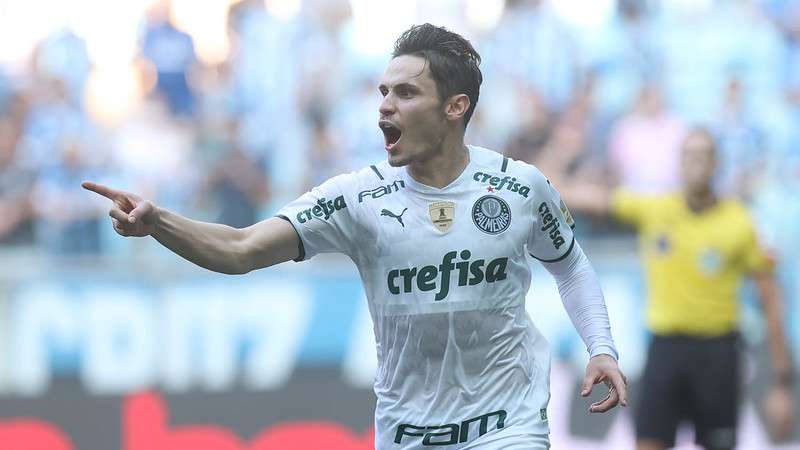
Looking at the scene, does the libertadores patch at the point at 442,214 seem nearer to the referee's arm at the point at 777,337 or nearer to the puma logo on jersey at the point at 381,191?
the puma logo on jersey at the point at 381,191

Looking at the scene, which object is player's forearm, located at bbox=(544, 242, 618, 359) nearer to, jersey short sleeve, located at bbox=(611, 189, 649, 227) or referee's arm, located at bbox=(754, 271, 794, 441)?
jersey short sleeve, located at bbox=(611, 189, 649, 227)

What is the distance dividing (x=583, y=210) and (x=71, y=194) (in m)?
4.52

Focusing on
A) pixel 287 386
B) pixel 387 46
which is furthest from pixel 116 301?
pixel 387 46

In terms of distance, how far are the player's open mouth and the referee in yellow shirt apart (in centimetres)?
397

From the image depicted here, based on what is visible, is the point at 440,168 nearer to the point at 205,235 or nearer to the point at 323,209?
the point at 323,209

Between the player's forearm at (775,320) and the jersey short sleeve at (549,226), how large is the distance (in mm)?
4164

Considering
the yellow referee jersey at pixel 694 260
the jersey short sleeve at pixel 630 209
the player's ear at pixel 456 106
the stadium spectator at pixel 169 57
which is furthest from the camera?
the stadium spectator at pixel 169 57

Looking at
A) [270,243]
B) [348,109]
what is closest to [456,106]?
[270,243]

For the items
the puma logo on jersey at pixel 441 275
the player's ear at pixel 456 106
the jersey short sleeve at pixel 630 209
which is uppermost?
the jersey short sleeve at pixel 630 209

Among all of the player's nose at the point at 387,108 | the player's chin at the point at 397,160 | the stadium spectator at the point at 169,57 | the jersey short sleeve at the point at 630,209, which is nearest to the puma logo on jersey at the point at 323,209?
the player's chin at the point at 397,160

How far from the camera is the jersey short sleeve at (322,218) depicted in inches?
198

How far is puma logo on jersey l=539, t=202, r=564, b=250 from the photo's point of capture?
532 cm

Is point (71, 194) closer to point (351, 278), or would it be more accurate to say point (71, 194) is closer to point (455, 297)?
point (351, 278)

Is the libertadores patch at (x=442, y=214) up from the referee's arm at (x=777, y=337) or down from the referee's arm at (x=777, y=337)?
down
